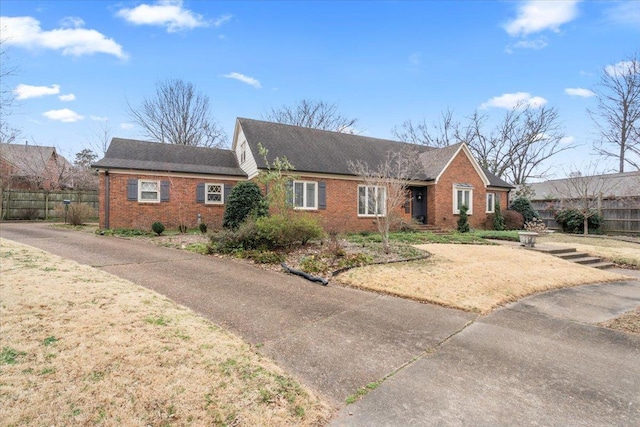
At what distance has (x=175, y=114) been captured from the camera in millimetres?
30844

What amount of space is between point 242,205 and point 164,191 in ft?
16.0

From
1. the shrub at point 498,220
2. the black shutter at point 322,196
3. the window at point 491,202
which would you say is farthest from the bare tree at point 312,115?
the black shutter at point 322,196

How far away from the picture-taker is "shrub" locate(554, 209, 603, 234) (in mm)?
20516

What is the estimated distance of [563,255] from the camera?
11.3 m

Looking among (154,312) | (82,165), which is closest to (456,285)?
(154,312)

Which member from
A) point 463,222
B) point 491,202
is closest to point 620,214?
point 491,202

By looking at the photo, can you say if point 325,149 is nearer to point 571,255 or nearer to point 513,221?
point 571,255

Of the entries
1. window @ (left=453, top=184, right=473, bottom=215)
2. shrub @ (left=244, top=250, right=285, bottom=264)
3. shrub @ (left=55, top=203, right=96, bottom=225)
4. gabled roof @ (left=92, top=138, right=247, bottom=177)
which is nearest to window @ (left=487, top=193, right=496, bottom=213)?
window @ (left=453, top=184, right=473, bottom=215)

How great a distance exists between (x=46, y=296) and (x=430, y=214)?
57.0 feet

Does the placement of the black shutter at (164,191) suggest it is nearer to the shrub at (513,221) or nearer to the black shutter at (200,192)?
the black shutter at (200,192)

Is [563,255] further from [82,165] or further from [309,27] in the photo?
[82,165]

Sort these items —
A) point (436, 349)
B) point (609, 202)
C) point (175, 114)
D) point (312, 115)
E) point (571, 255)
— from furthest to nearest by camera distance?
1. point (312, 115)
2. point (175, 114)
3. point (609, 202)
4. point (571, 255)
5. point (436, 349)

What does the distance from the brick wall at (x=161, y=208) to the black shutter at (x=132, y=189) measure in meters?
0.14

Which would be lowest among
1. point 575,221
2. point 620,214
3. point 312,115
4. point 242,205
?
point 575,221
